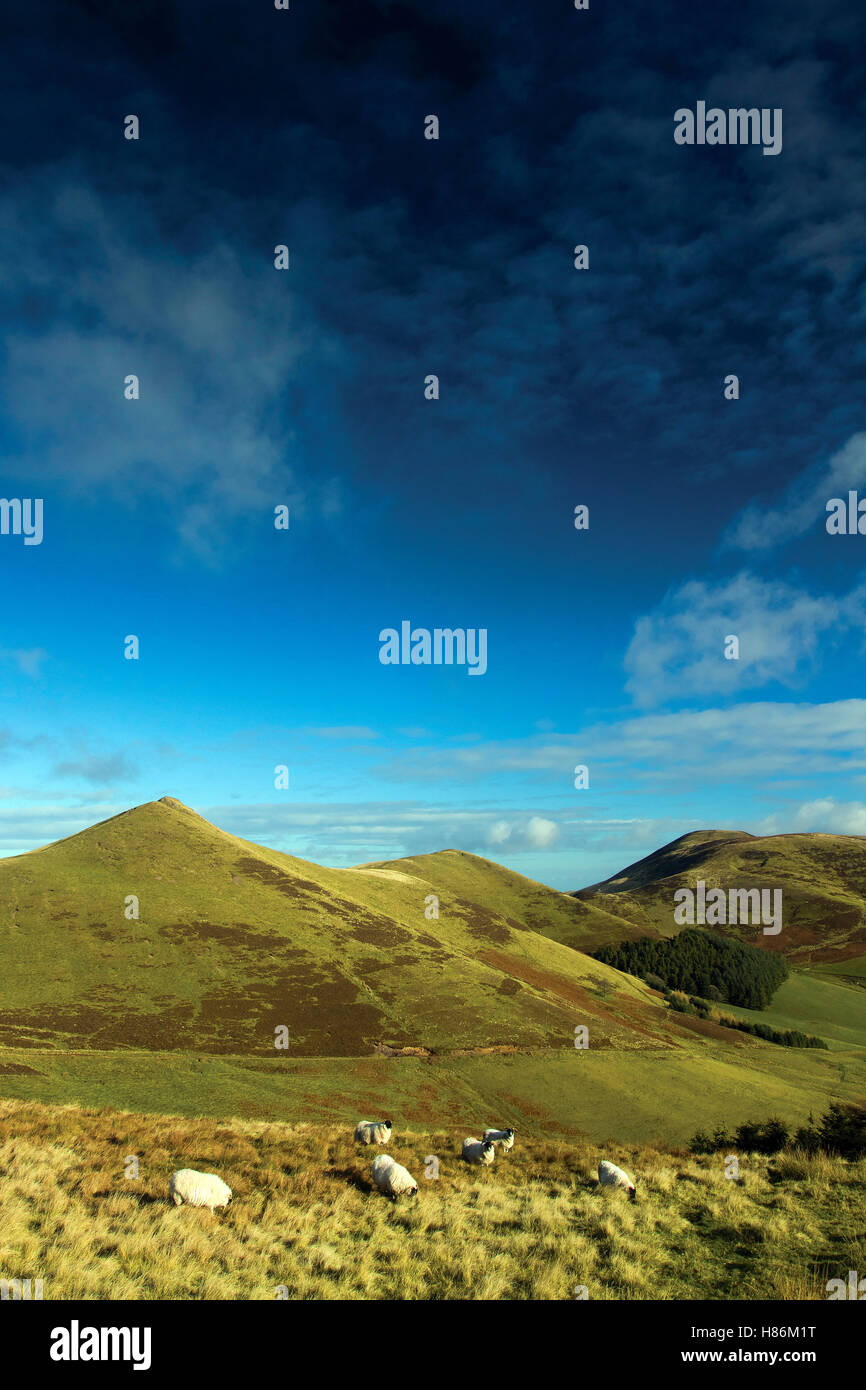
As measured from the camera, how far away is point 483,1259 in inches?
535

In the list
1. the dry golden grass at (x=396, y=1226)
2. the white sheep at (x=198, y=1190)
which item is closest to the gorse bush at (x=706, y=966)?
the dry golden grass at (x=396, y=1226)

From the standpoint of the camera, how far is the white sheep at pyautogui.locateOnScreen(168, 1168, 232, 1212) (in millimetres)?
16578

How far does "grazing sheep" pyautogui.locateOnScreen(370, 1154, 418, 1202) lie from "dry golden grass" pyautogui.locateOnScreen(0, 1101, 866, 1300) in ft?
1.31

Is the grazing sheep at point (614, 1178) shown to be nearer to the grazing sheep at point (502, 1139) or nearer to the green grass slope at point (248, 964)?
the grazing sheep at point (502, 1139)

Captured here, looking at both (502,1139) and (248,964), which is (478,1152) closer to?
(502,1139)

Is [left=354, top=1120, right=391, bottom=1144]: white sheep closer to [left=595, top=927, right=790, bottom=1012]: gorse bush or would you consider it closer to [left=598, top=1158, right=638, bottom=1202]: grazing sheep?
[left=598, top=1158, right=638, bottom=1202]: grazing sheep

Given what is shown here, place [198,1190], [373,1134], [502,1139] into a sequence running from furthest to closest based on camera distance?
[502,1139]
[373,1134]
[198,1190]

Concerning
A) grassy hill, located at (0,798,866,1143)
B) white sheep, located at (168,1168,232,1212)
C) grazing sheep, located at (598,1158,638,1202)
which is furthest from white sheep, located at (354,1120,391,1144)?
grassy hill, located at (0,798,866,1143)

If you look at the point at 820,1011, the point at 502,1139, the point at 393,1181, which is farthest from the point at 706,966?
the point at 393,1181

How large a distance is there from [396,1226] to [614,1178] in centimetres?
883

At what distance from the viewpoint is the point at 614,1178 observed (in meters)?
20.9

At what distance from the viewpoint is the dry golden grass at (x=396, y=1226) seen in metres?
12.4
